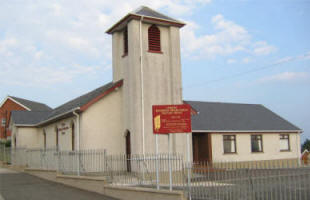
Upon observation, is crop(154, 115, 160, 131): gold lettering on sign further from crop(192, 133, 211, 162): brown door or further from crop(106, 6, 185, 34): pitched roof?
crop(192, 133, 211, 162): brown door

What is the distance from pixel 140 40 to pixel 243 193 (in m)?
11.7

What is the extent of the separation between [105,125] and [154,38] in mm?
5839

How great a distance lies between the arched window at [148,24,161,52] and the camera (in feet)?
68.0

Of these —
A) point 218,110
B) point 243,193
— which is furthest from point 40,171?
point 218,110

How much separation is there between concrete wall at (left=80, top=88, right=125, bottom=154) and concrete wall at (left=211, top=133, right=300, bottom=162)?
31.4ft

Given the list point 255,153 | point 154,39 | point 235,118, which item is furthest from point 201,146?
point 154,39

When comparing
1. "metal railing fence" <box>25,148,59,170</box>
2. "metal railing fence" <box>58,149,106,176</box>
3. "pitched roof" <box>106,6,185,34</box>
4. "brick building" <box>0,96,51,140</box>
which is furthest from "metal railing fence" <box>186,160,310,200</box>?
"brick building" <box>0,96,51,140</box>

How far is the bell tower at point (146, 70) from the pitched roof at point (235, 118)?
7.91 metres

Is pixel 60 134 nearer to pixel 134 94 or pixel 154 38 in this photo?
pixel 134 94

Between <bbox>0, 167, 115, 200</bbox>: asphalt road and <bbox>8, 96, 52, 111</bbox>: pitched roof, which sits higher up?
<bbox>8, 96, 52, 111</bbox>: pitched roof

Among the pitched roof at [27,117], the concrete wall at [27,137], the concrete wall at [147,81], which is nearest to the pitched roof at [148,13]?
the concrete wall at [147,81]

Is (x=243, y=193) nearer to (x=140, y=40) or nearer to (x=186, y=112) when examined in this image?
(x=186, y=112)

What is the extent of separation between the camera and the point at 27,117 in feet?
103

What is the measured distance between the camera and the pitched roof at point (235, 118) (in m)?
29.3
